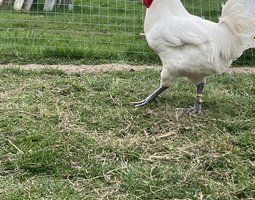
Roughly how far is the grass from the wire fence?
1.28 metres

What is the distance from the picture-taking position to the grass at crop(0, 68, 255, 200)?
2857 millimetres

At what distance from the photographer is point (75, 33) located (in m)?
7.70

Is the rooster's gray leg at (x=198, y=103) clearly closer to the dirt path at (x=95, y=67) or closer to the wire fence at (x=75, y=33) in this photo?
the dirt path at (x=95, y=67)

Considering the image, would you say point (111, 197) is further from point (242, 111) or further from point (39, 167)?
point (242, 111)

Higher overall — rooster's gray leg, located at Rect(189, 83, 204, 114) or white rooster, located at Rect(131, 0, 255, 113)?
white rooster, located at Rect(131, 0, 255, 113)

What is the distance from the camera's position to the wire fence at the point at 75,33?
21.5 ft

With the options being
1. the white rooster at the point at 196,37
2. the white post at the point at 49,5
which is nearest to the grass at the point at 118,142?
the white rooster at the point at 196,37

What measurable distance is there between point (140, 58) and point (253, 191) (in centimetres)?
417

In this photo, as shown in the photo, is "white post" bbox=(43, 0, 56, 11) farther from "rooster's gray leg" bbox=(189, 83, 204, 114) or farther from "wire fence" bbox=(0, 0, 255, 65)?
"rooster's gray leg" bbox=(189, 83, 204, 114)

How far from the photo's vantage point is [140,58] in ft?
22.2

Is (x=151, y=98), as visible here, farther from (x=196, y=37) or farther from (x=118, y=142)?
(x=118, y=142)

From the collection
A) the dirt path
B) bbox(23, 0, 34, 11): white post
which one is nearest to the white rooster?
the dirt path

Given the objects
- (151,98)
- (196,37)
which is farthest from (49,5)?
(196,37)

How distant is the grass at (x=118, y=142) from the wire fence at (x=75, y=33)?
4.22 ft
